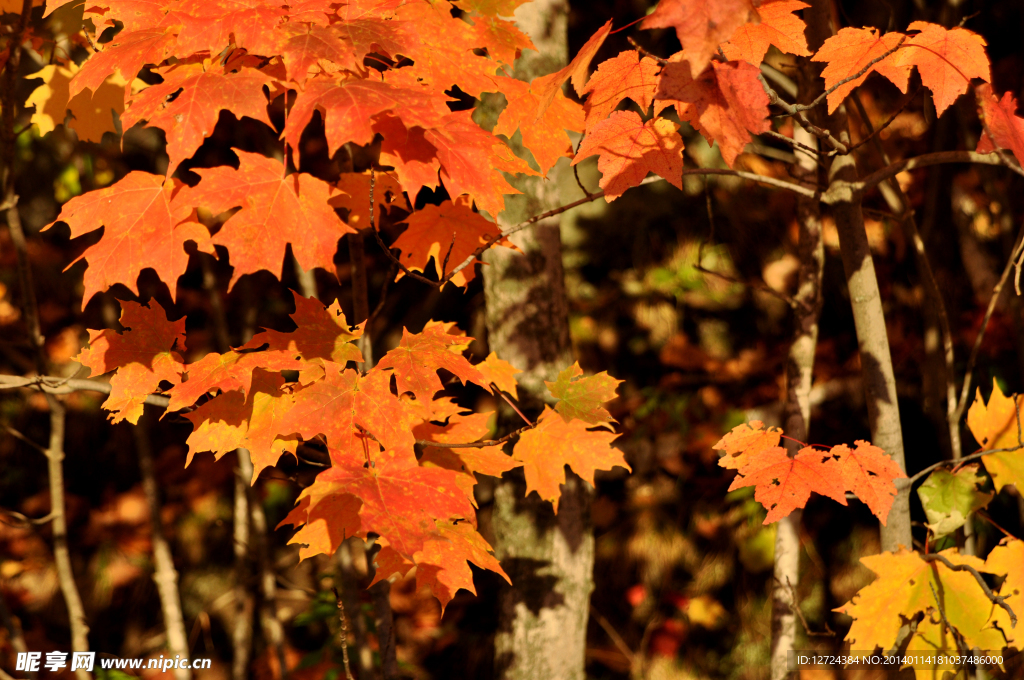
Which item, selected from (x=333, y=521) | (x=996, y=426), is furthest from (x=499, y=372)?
(x=996, y=426)

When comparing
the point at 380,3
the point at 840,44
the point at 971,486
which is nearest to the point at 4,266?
the point at 380,3

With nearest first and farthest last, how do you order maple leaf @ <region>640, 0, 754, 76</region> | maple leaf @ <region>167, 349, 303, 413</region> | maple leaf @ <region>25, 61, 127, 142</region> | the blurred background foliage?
1. maple leaf @ <region>640, 0, 754, 76</region>
2. maple leaf @ <region>167, 349, 303, 413</region>
3. maple leaf @ <region>25, 61, 127, 142</region>
4. the blurred background foliage

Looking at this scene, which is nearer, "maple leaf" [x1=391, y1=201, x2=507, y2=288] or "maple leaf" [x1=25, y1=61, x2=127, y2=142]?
"maple leaf" [x1=391, y1=201, x2=507, y2=288]

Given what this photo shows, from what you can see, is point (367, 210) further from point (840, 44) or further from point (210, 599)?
point (210, 599)

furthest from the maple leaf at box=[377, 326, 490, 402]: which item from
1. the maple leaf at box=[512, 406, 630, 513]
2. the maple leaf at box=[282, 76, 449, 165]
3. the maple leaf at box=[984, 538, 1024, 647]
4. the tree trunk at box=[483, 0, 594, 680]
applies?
the maple leaf at box=[984, 538, 1024, 647]

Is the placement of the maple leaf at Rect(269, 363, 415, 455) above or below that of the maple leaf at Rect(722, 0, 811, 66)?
below

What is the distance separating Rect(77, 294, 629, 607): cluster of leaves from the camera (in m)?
1.16

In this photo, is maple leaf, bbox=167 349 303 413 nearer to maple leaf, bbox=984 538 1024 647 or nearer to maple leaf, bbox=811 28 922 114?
maple leaf, bbox=811 28 922 114

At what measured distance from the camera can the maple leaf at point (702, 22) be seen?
2.86ft

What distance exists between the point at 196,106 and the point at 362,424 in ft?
2.09

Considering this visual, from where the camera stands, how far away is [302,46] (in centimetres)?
110

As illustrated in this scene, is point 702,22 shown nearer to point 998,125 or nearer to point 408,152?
point 408,152

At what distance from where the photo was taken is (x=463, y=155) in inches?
46.4

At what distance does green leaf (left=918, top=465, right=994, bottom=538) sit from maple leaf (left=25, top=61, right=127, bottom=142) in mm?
2135
